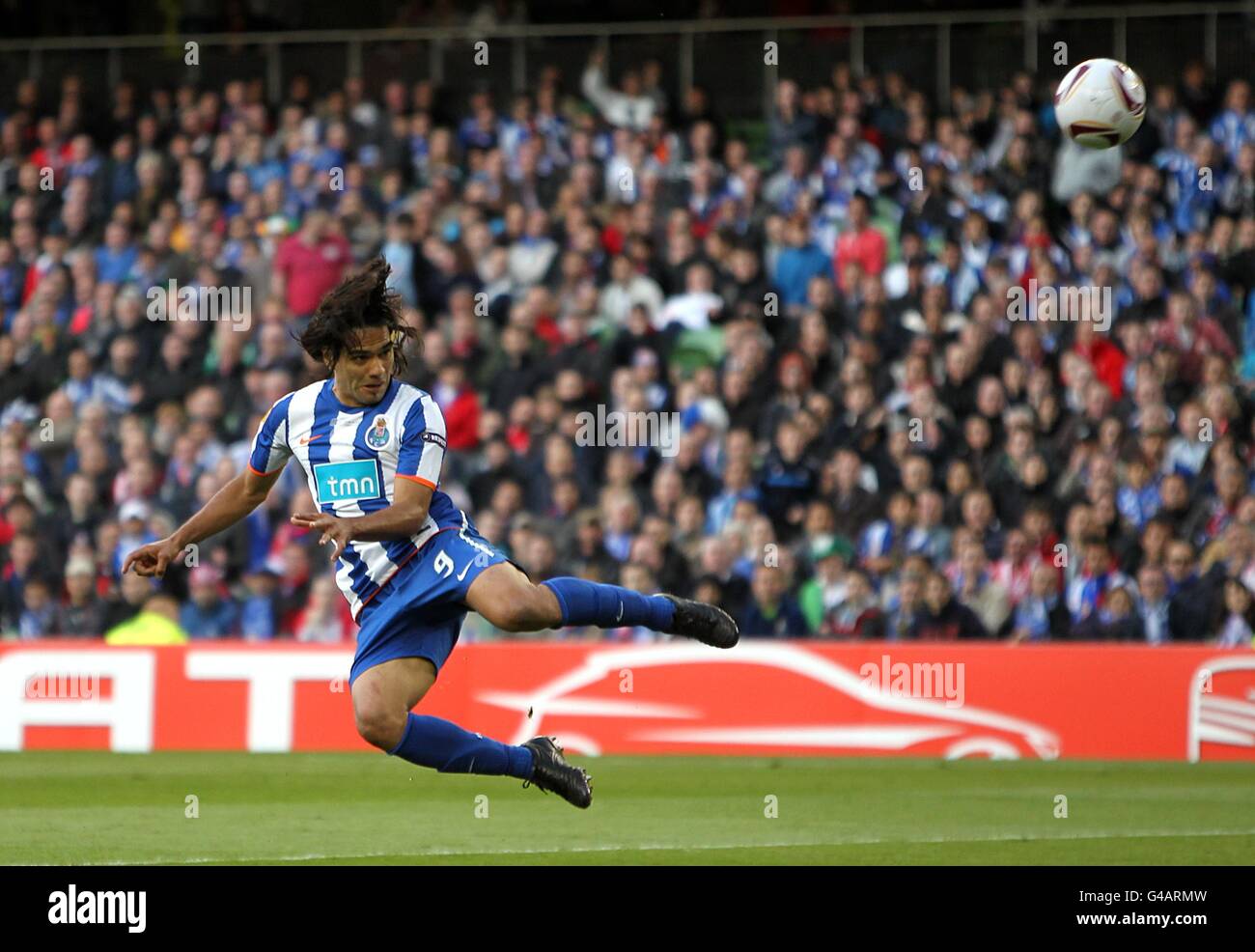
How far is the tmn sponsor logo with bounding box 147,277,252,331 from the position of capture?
1568cm

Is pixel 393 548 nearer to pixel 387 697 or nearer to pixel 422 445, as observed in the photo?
pixel 422 445

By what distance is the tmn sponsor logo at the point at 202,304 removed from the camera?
15.7m

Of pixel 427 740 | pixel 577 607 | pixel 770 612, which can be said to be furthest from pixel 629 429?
pixel 427 740

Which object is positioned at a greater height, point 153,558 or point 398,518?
point 398,518

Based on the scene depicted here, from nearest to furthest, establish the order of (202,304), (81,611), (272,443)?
(272,443) < (81,611) < (202,304)

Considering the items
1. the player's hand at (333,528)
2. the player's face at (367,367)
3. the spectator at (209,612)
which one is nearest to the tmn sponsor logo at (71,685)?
the spectator at (209,612)

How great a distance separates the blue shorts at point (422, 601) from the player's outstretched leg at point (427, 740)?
6cm

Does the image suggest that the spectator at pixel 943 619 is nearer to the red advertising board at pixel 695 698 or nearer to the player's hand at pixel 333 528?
the red advertising board at pixel 695 698

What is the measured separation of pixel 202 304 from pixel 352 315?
859cm

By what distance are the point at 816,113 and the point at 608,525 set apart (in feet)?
14.6

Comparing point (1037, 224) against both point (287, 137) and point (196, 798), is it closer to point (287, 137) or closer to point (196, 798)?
point (287, 137)

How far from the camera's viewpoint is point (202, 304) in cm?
1576

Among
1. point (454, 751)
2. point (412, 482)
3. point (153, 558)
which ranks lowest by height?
point (454, 751)

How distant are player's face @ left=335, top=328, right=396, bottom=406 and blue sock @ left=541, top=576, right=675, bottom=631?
0.97 m
